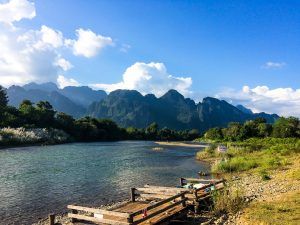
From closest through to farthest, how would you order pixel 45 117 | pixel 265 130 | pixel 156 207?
pixel 156 207
pixel 265 130
pixel 45 117

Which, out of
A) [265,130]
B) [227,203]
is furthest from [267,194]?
[265,130]

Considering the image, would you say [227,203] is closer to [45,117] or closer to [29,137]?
[29,137]

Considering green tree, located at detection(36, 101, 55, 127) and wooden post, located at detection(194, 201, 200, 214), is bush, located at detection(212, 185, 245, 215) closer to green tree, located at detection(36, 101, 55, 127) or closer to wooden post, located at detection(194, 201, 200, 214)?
wooden post, located at detection(194, 201, 200, 214)

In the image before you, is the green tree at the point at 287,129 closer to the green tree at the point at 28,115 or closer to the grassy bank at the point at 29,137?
the grassy bank at the point at 29,137

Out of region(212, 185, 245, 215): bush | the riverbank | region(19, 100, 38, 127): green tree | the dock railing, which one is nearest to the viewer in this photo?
the dock railing

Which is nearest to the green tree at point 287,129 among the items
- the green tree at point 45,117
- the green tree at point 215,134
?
the green tree at point 215,134

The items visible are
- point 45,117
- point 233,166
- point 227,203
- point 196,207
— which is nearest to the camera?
point 227,203

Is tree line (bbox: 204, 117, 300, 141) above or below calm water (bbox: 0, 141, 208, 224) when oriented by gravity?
above

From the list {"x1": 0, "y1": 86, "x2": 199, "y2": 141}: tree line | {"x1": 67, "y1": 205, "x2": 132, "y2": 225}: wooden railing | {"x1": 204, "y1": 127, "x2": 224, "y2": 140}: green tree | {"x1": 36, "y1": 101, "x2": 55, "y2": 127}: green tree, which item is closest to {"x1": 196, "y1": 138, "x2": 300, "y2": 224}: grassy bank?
{"x1": 67, "y1": 205, "x2": 132, "y2": 225}: wooden railing

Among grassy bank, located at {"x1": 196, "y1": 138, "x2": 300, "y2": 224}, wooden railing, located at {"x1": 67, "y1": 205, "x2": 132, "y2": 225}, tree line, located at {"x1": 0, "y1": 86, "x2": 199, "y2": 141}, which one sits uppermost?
tree line, located at {"x1": 0, "y1": 86, "x2": 199, "y2": 141}

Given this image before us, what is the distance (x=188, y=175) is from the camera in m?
52.5

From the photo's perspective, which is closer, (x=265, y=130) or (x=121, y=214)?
(x=121, y=214)

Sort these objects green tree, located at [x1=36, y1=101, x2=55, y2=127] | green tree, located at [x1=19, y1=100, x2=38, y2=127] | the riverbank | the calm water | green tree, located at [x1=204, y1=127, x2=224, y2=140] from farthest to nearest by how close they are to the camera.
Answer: green tree, located at [x1=204, y1=127, x2=224, y2=140] → green tree, located at [x1=36, y1=101, x2=55, y2=127] → green tree, located at [x1=19, y1=100, x2=38, y2=127] → the riverbank → the calm water

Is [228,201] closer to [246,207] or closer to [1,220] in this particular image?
[246,207]
